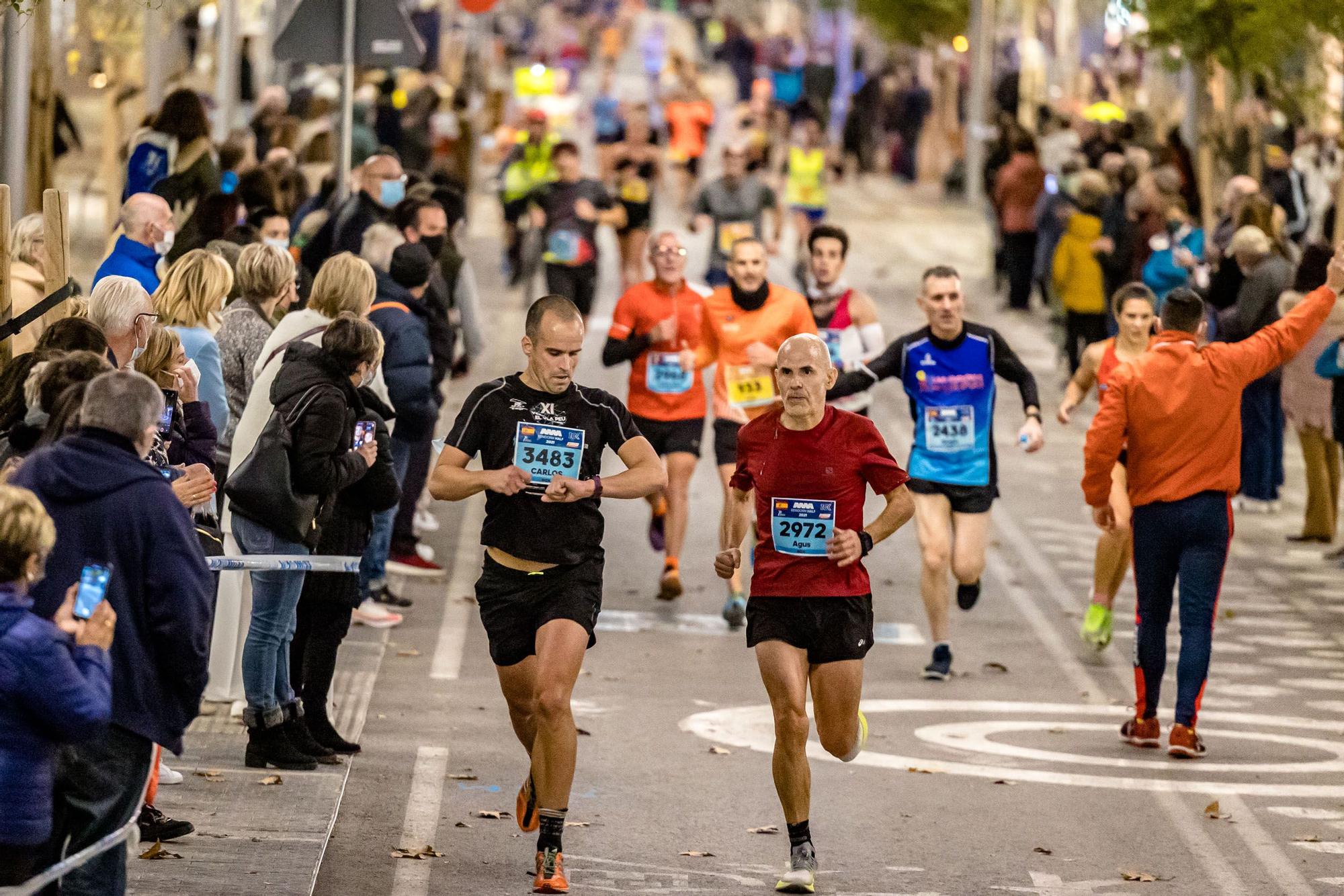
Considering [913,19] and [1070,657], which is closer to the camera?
[1070,657]

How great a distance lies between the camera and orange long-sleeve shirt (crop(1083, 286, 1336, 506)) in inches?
414

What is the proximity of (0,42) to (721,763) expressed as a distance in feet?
15.9

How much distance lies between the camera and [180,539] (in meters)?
6.37

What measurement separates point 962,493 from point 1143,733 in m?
1.88

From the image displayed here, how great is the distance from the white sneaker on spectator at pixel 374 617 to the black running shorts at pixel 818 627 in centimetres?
468

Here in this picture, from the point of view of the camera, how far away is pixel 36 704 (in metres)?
5.73

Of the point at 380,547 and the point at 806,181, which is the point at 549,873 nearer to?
the point at 380,547

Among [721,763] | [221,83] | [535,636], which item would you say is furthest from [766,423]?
[221,83]

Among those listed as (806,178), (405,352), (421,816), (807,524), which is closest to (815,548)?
(807,524)

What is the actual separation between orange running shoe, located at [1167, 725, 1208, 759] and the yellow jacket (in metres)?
10.9

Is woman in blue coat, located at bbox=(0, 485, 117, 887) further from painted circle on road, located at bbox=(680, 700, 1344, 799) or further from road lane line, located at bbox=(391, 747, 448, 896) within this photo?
painted circle on road, located at bbox=(680, 700, 1344, 799)

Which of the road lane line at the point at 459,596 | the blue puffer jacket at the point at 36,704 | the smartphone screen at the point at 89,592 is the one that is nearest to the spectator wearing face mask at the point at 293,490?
the road lane line at the point at 459,596

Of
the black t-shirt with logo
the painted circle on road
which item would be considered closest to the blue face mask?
the painted circle on road

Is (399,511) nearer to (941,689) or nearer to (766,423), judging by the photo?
(941,689)
